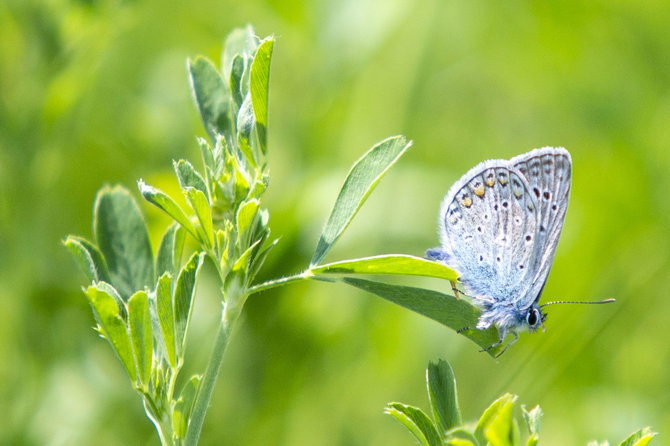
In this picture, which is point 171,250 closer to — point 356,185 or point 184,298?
point 184,298

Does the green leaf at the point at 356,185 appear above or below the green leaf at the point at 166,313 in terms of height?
above

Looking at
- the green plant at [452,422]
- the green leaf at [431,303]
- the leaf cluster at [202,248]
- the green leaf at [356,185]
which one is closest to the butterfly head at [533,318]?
the green leaf at [431,303]

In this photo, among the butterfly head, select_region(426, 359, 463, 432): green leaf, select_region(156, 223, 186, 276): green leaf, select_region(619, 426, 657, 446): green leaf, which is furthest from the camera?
the butterfly head

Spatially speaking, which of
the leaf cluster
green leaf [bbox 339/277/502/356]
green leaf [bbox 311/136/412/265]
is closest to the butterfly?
green leaf [bbox 339/277/502/356]

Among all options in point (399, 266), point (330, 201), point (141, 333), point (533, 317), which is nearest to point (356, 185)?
point (399, 266)

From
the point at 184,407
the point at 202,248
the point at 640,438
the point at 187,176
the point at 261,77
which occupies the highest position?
the point at 261,77

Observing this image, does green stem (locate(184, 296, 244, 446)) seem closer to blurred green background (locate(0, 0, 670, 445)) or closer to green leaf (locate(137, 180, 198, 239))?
green leaf (locate(137, 180, 198, 239))

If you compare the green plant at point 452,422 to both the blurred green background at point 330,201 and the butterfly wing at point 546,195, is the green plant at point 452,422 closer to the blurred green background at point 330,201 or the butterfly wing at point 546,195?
the butterfly wing at point 546,195
